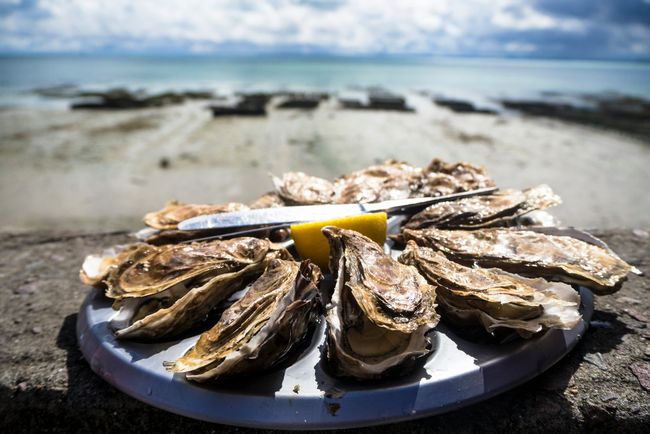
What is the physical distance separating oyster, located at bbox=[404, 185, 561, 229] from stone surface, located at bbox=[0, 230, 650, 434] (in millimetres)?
595

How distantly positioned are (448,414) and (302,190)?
1278 mm

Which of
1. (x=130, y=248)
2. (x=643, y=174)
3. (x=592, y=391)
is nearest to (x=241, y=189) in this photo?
(x=130, y=248)

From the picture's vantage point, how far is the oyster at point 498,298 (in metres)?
1.28

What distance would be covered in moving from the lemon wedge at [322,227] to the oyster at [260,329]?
23 centimetres

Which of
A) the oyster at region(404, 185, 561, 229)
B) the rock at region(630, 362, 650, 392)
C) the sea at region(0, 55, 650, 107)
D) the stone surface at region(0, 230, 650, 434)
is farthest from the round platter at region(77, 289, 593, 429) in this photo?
the sea at region(0, 55, 650, 107)

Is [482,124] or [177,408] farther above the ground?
[177,408]

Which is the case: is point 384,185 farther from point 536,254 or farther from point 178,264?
point 178,264

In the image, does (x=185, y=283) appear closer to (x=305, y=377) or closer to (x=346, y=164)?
(x=305, y=377)

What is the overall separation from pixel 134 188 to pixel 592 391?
7.98m

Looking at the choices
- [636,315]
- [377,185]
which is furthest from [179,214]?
[636,315]

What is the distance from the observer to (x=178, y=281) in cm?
152

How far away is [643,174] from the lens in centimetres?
813

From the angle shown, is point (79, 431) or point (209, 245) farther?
point (209, 245)

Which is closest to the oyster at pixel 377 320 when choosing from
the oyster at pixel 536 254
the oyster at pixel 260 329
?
the oyster at pixel 260 329
